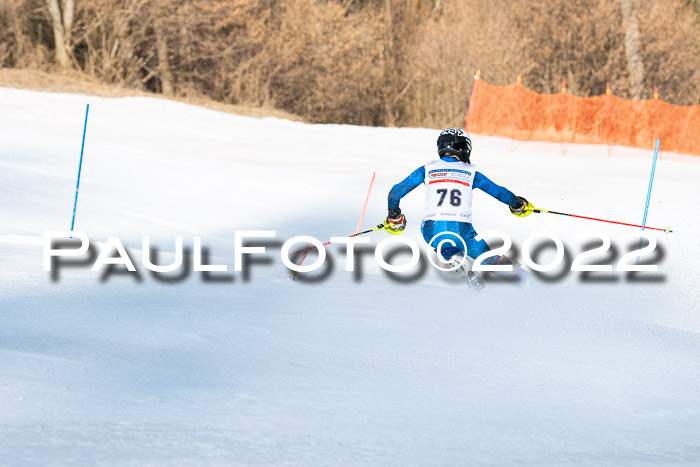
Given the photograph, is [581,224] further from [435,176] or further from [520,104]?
[520,104]

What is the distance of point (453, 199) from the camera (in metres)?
8.04

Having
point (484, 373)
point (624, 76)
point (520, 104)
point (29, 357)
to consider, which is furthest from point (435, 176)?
point (624, 76)

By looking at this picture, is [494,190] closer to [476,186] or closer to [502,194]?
[502,194]

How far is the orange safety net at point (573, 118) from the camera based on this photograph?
23.3m

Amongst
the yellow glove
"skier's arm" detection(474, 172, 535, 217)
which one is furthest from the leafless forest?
"skier's arm" detection(474, 172, 535, 217)

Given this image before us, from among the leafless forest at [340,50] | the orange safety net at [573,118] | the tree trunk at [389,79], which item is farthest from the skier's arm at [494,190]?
the tree trunk at [389,79]

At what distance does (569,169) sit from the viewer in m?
19.9

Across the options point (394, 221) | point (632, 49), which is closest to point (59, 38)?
point (632, 49)

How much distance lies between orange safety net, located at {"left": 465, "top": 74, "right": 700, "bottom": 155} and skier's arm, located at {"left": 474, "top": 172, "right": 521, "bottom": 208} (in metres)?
15.1

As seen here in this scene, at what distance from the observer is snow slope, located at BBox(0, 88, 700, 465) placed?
4.23 m

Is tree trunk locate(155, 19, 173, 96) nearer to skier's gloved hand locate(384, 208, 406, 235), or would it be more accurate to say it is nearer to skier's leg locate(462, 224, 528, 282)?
skier's gloved hand locate(384, 208, 406, 235)

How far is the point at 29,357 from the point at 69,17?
27782 millimetres

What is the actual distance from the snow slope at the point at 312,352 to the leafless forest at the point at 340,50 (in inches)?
689

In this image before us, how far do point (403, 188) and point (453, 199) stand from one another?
20.5 inches
